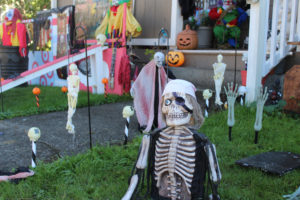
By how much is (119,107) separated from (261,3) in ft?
11.3

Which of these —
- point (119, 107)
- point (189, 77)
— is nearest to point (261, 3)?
point (189, 77)

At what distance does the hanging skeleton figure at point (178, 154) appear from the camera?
2.24 meters

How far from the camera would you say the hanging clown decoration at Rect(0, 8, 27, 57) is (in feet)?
34.1

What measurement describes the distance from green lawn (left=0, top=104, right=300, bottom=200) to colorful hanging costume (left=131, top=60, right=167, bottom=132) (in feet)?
2.16

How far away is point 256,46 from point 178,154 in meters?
4.10

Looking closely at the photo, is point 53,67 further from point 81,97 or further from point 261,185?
point 261,185

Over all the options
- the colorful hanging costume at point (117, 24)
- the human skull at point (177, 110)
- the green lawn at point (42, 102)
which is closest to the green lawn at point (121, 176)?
the human skull at point (177, 110)

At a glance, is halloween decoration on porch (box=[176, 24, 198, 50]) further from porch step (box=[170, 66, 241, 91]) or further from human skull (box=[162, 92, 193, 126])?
human skull (box=[162, 92, 193, 126])

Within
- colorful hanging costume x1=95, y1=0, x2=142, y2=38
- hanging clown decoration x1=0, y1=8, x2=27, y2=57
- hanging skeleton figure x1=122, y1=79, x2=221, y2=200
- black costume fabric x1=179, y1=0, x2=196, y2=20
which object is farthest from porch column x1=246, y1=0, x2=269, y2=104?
hanging clown decoration x1=0, y1=8, x2=27, y2=57

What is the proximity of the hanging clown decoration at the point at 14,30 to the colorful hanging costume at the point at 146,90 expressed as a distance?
6787 mm

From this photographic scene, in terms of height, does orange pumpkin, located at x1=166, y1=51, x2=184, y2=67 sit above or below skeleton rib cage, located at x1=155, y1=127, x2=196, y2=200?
above

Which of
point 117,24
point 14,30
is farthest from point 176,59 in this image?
point 14,30

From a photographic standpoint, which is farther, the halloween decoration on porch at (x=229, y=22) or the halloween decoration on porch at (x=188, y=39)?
the halloween decoration on porch at (x=229, y=22)

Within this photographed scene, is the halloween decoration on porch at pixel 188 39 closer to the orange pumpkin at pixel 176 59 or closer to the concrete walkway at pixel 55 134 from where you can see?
the orange pumpkin at pixel 176 59
